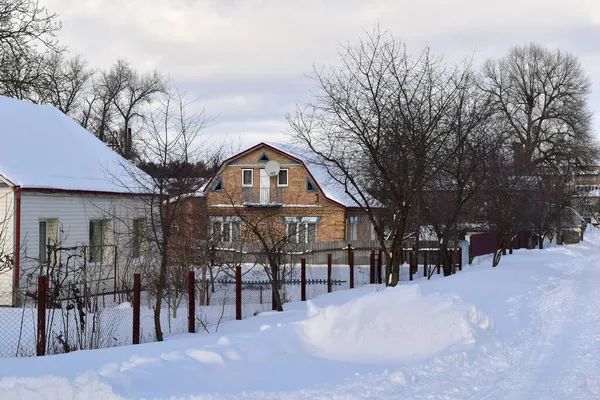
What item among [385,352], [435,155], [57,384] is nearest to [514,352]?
[385,352]

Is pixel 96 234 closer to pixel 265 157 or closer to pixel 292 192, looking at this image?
pixel 292 192

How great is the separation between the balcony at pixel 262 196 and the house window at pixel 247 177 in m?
0.40

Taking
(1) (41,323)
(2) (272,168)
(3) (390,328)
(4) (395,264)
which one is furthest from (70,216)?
(2) (272,168)

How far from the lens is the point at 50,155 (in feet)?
69.2

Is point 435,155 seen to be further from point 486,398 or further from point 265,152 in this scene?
point 265,152

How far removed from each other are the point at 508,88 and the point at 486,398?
50556mm

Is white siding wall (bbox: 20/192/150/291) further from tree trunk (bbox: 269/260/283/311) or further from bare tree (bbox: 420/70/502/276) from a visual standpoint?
bare tree (bbox: 420/70/502/276)

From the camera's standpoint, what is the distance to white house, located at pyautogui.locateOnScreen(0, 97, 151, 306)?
1805 cm

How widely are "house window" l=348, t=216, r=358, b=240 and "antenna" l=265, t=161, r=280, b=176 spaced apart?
4.73m

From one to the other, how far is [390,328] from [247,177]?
98.2 feet

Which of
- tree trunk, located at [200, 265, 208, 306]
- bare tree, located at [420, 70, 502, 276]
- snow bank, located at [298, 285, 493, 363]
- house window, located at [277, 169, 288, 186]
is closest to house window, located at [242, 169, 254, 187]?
house window, located at [277, 169, 288, 186]

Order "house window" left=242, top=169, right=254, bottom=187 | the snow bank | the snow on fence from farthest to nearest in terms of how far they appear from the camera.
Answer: "house window" left=242, top=169, right=254, bottom=187 < the snow on fence < the snow bank

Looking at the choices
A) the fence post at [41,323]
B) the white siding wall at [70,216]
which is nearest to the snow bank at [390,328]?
the fence post at [41,323]

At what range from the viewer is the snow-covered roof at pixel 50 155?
19.1 m
